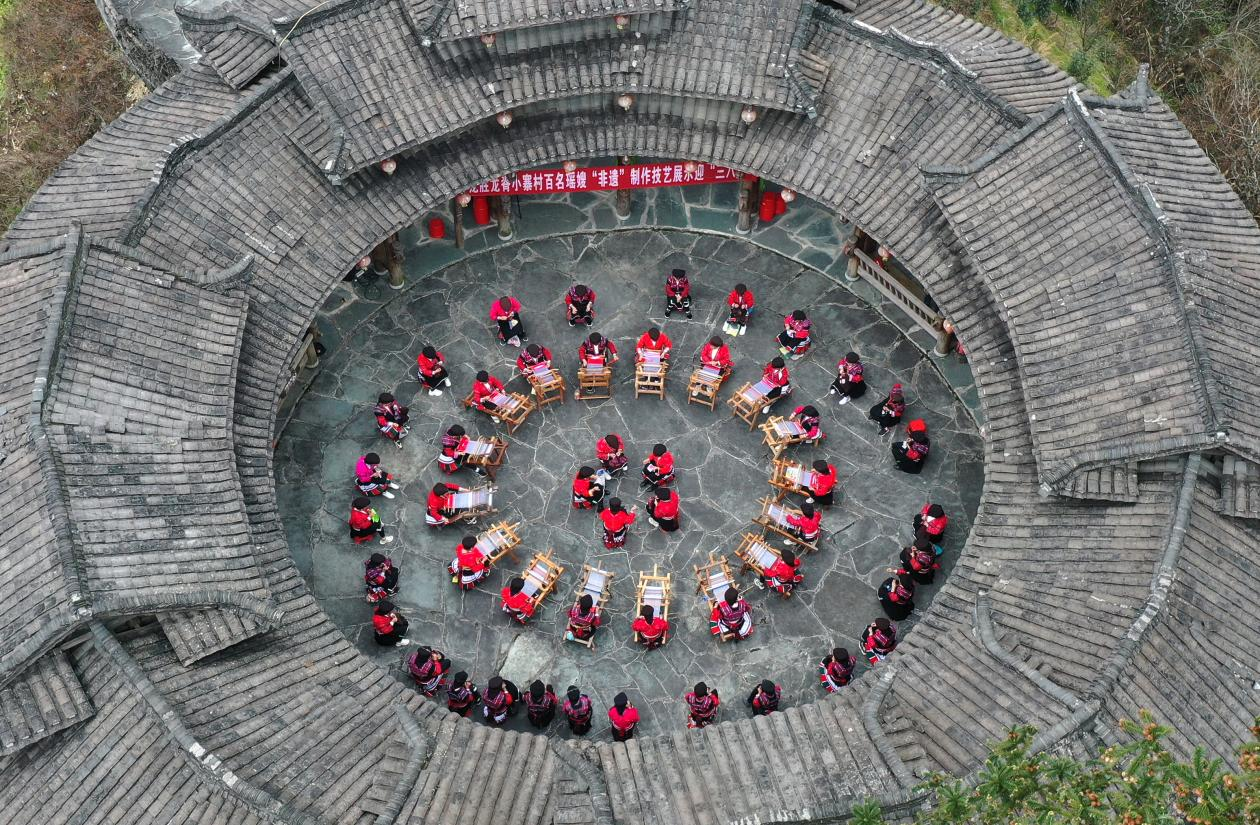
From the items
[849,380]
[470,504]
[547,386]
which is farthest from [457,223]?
[849,380]

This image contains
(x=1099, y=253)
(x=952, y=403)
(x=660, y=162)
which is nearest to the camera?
(x=1099, y=253)

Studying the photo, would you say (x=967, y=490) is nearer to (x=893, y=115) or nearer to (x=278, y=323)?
(x=893, y=115)

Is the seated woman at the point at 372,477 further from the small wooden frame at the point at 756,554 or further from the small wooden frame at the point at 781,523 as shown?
the small wooden frame at the point at 781,523

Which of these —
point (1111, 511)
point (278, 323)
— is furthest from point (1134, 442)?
point (278, 323)

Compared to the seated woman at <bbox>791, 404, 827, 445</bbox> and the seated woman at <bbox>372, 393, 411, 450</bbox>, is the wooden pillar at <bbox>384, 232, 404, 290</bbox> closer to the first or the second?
the seated woman at <bbox>372, 393, 411, 450</bbox>

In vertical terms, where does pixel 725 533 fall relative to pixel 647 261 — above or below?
below
